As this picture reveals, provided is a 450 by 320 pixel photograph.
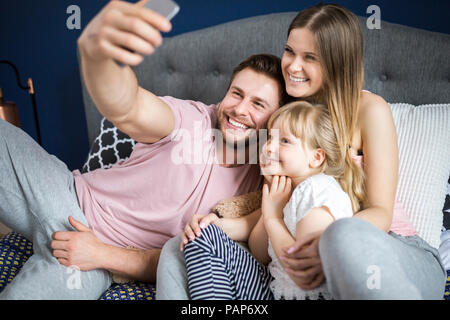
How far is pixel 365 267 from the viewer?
786mm

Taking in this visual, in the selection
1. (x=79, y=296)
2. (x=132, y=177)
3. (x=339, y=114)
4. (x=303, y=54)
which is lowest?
(x=79, y=296)

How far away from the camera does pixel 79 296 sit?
1131 mm

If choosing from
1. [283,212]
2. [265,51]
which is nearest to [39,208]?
[283,212]

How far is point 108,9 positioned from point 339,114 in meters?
0.76


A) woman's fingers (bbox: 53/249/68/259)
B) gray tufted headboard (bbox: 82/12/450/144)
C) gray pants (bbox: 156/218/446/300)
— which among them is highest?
gray tufted headboard (bbox: 82/12/450/144)

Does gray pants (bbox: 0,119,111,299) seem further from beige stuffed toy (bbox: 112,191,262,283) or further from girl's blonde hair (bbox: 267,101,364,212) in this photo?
girl's blonde hair (bbox: 267,101,364,212)

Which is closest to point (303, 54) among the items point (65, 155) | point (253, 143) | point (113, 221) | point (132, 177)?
point (253, 143)

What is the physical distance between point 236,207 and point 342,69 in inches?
21.3

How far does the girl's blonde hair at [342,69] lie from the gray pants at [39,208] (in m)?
0.83

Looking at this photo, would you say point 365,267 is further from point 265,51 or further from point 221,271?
point 265,51

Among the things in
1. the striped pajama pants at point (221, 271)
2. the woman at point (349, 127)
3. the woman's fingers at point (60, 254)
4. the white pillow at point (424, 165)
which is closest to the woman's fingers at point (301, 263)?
the woman at point (349, 127)

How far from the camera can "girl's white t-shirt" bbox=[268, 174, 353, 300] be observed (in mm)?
982

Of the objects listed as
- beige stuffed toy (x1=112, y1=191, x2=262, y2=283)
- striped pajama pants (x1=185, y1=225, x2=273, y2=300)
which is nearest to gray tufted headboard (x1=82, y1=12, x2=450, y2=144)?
beige stuffed toy (x1=112, y1=191, x2=262, y2=283)
